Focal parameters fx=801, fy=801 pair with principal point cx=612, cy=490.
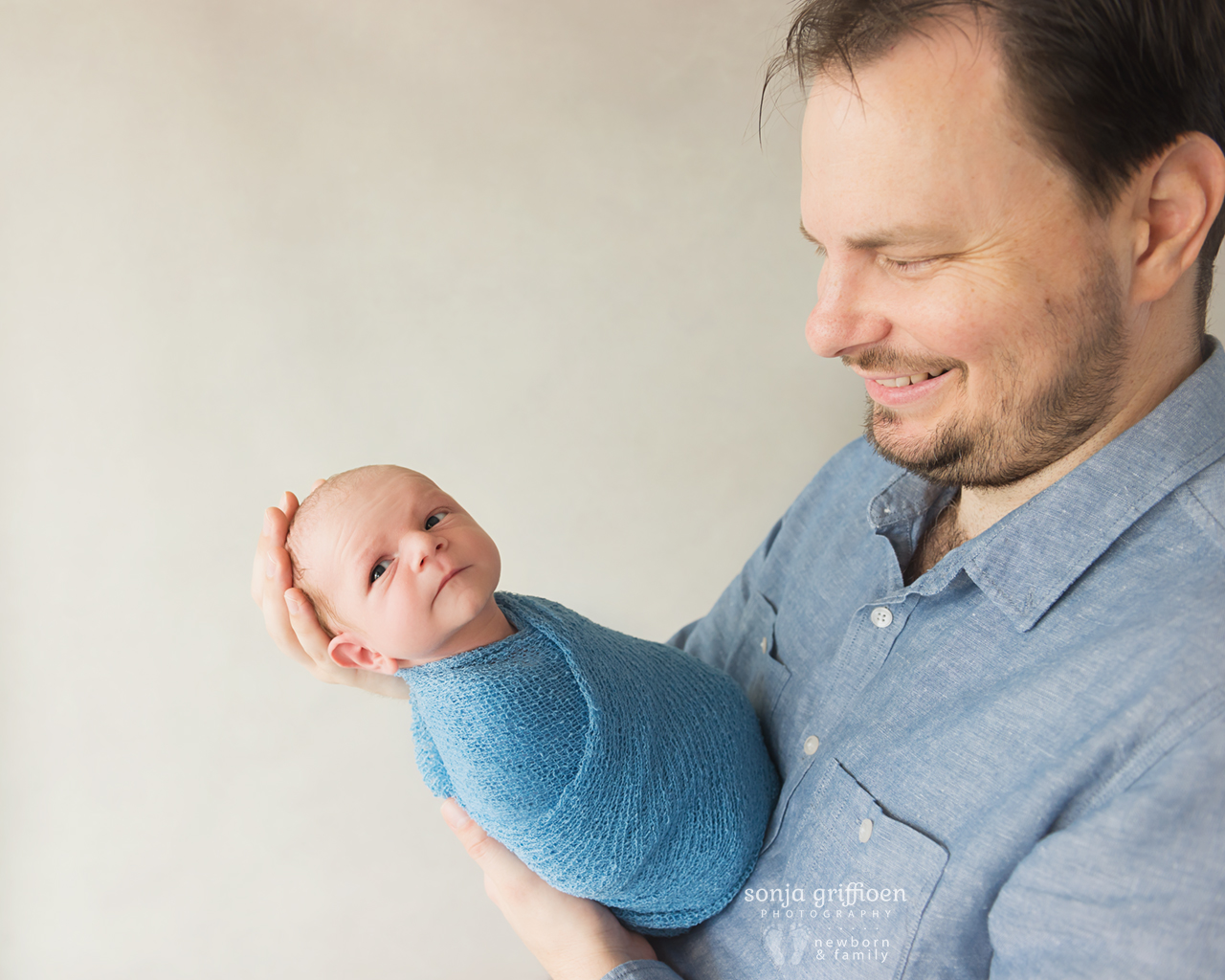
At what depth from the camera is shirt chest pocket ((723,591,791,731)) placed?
4.01 feet

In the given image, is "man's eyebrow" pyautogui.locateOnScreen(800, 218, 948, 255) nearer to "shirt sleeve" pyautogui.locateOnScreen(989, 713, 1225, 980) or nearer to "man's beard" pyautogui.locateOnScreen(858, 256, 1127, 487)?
"man's beard" pyautogui.locateOnScreen(858, 256, 1127, 487)

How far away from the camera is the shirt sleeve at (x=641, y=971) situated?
103 centimetres

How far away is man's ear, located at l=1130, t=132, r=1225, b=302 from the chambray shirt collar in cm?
13

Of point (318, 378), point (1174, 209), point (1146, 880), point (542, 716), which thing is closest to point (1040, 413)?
point (1174, 209)

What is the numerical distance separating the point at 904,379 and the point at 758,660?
539mm

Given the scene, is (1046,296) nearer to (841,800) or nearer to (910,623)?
(910,623)

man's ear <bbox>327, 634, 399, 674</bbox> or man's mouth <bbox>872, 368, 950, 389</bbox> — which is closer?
man's mouth <bbox>872, 368, 950, 389</bbox>

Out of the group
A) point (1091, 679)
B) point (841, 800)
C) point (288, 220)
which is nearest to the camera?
point (1091, 679)

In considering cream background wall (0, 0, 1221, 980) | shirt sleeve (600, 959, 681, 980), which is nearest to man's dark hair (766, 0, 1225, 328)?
shirt sleeve (600, 959, 681, 980)

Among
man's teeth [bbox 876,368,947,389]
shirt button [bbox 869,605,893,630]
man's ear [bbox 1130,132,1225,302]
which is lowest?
shirt button [bbox 869,605,893,630]

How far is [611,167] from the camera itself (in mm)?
1897

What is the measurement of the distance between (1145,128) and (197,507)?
1750mm

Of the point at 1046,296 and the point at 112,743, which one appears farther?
the point at 112,743

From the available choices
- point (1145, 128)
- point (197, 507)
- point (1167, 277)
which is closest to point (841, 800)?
point (1167, 277)
